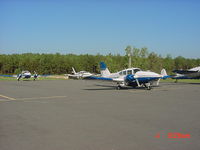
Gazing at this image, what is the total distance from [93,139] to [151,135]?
1.57 meters

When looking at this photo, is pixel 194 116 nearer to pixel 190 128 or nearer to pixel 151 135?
pixel 190 128

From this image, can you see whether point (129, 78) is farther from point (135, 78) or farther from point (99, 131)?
point (99, 131)

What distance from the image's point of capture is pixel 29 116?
30.3ft

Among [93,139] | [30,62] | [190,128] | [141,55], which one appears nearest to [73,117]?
[93,139]

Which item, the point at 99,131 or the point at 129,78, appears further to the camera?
the point at 129,78

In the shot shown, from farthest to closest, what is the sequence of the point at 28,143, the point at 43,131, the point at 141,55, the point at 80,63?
the point at 80,63, the point at 141,55, the point at 43,131, the point at 28,143
